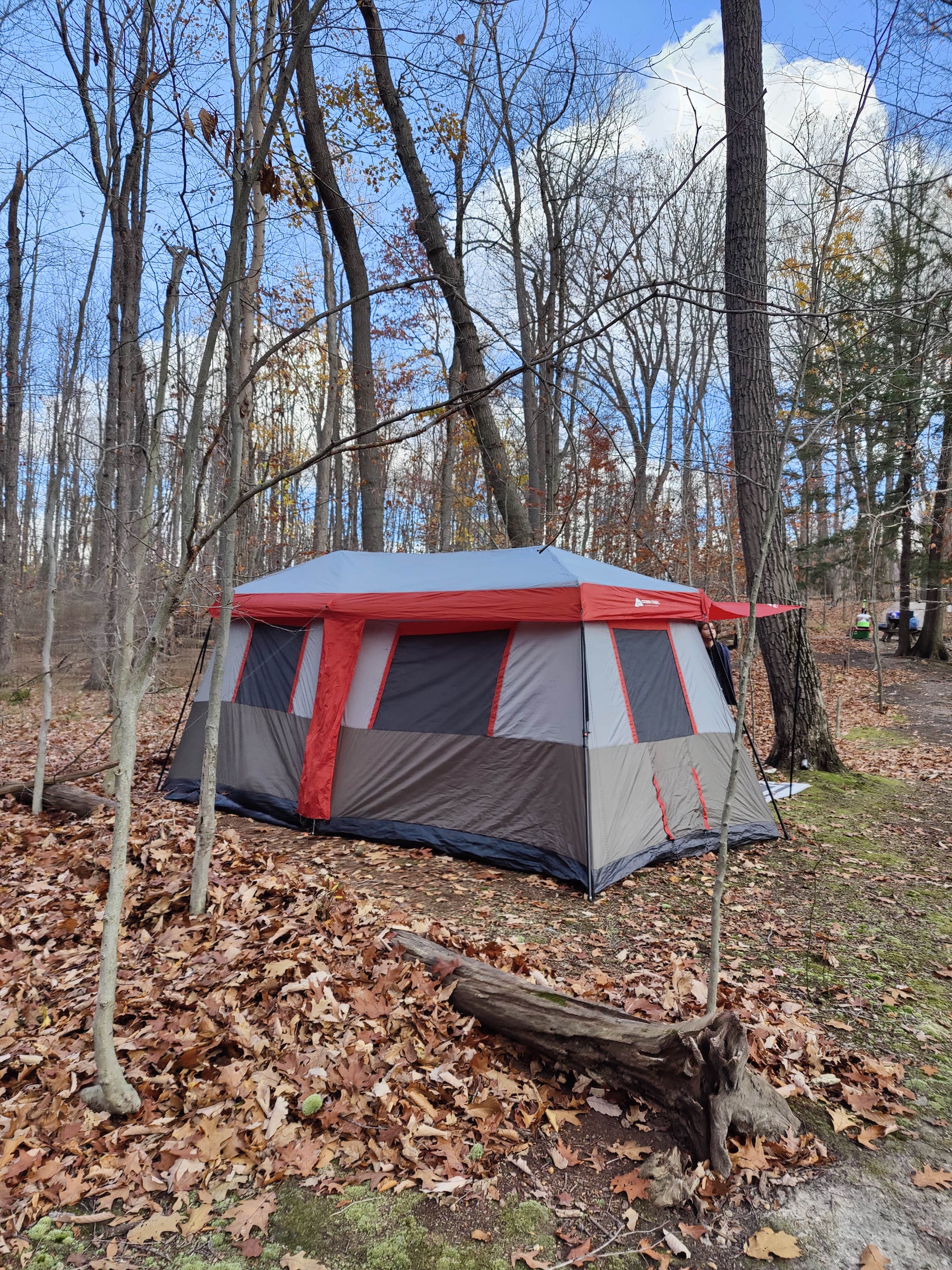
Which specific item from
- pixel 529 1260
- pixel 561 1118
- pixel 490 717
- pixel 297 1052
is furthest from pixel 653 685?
pixel 529 1260

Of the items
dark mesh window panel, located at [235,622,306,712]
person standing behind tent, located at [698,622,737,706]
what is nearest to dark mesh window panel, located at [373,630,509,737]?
dark mesh window panel, located at [235,622,306,712]

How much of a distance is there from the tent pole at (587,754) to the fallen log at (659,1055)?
171cm

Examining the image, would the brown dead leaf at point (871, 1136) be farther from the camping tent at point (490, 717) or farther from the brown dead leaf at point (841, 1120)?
the camping tent at point (490, 717)

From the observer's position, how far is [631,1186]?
7.09 feet

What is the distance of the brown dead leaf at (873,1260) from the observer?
1.87m

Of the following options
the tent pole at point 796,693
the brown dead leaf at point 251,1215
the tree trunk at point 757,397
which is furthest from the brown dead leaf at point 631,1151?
the tree trunk at point 757,397

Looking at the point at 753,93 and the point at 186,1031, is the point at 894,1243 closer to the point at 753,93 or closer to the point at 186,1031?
the point at 186,1031

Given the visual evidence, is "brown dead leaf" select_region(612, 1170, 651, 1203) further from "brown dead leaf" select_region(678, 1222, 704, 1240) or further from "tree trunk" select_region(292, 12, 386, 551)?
"tree trunk" select_region(292, 12, 386, 551)

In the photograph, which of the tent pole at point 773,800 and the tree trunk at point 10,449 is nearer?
the tent pole at point 773,800

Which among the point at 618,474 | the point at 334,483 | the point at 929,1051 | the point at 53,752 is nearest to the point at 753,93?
the point at 929,1051

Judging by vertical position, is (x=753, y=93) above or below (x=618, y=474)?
above

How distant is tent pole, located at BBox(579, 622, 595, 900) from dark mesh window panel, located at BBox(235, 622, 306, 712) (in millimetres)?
2655

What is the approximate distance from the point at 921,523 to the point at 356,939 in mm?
17194

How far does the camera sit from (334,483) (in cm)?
2186
